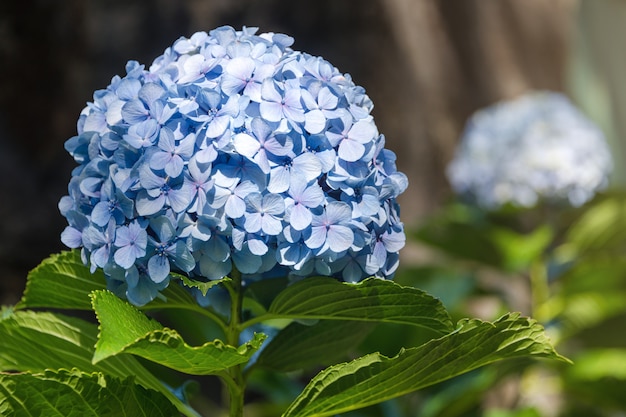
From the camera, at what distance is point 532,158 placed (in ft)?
6.77

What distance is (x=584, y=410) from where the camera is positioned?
2.06 meters

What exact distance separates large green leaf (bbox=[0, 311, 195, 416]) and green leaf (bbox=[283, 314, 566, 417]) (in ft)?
0.60

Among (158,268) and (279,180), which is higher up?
(279,180)

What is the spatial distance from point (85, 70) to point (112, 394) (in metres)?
1.36

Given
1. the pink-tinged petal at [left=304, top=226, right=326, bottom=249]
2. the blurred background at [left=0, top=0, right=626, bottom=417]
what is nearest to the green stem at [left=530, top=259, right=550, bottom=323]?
the blurred background at [left=0, top=0, right=626, bottom=417]

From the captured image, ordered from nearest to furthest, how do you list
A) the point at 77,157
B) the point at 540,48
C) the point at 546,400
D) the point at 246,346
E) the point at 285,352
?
the point at 246,346, the point at 77,157, the point at 285,352, the point at 546,400, the point at 540,48

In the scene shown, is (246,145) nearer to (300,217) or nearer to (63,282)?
(300,217)

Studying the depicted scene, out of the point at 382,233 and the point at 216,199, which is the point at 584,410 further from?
the point at 216,199

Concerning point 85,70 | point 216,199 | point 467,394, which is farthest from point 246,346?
point 85,70

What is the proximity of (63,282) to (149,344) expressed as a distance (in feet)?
0.71

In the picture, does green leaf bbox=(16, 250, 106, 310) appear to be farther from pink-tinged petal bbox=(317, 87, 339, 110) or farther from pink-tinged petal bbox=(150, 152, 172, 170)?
pink-tinged petal bbox=(317, 87, 339, 110)

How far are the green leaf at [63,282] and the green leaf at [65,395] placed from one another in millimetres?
125

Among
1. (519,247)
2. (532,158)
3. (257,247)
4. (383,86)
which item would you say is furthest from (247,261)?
(383,86)

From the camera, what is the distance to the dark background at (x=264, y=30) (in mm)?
1773
